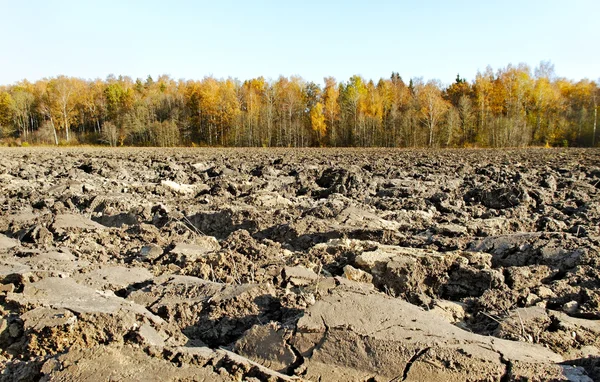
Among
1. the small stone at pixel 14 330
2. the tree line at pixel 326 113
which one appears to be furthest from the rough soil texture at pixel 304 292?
the tree line at pixel 326 113

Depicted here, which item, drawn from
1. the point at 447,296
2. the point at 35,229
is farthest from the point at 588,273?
the point at 35,229

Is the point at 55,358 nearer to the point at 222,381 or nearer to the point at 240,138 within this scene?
the point at 222,381

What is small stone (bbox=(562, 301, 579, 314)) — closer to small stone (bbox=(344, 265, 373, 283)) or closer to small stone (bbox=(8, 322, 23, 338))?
small stone (bbox=(344, 265, 373, 283))

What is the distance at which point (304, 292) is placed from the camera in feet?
13.6

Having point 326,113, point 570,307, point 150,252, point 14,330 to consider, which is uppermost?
point 326,113

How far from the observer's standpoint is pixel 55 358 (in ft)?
9.78

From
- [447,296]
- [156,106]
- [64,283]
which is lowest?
[447,296]

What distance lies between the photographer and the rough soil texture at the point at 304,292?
120 inches

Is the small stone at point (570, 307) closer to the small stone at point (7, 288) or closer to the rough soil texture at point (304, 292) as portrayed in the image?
the rough soil texture at point (304, 292)

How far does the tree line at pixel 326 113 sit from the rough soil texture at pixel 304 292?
42.6m

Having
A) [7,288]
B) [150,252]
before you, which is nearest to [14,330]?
[7,288]

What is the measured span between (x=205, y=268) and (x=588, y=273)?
3967mm

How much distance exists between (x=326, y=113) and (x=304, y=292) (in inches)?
2195

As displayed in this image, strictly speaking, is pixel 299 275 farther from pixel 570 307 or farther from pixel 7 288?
pixel 7 288
